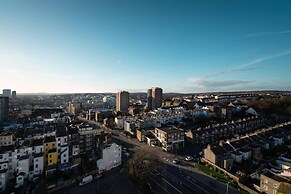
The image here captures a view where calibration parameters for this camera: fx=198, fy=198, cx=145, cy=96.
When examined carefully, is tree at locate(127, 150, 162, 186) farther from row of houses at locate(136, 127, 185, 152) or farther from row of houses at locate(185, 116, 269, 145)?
row of houses at locate(185, 116, 269, 145)

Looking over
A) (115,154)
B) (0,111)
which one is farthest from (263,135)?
(0,111)

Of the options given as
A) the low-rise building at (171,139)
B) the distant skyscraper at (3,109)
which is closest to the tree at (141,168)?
the low-rise building at (171,139)

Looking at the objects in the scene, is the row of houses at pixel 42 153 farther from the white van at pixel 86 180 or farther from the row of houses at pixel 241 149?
the row of houses at pixel 241 149

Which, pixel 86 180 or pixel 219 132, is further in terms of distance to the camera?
pixel 219 132

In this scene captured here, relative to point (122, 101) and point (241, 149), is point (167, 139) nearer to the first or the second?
point (241, 149)

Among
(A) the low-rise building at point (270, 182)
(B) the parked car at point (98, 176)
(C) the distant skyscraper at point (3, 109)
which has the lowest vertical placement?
(B) the parked car at point (98, 176)

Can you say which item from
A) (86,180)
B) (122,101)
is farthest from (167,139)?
(122,101)

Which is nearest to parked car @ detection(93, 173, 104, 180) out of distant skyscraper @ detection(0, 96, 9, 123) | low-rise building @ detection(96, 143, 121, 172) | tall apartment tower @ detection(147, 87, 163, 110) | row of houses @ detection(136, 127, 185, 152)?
low-rise building @ detection(96, 143, 121, 172)

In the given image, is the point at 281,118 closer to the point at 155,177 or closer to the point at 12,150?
the point at 155,177

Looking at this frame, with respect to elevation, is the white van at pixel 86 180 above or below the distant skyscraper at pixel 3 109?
below
